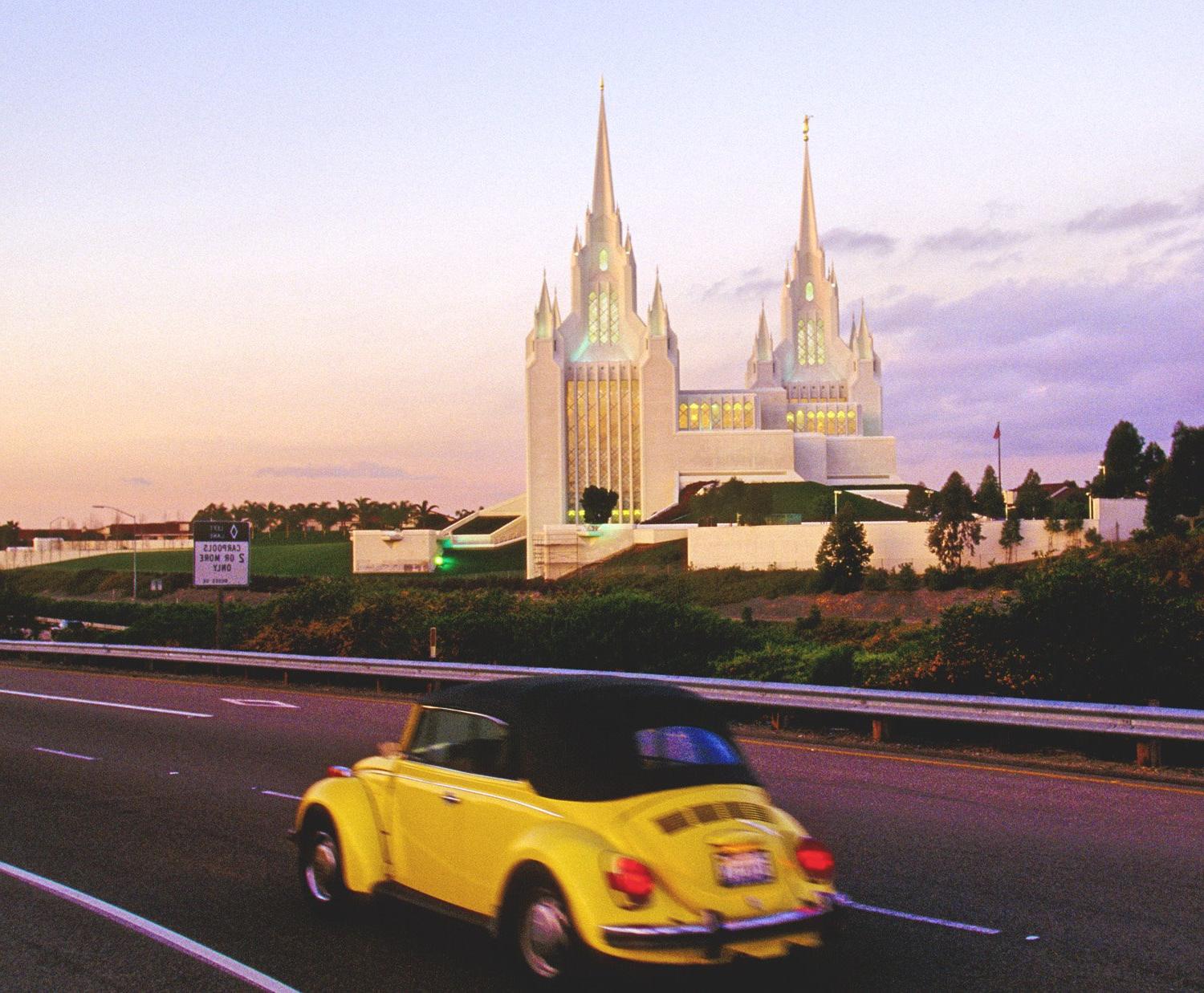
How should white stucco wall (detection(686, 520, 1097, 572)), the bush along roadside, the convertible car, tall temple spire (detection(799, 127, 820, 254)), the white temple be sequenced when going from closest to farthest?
the convertible car < the bush along roadside < white stucco wall (detection(686, 520, 1097, 572)) < the white temple < tall temple spire (detection(799, 127, 820, 254))

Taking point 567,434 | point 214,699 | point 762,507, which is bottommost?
point 214,699

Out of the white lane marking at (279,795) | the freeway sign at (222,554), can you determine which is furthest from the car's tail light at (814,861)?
the freeway sign at (222,554)

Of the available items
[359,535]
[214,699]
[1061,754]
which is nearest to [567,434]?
[359,535]

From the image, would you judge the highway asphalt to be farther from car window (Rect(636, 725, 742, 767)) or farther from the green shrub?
the green shrub

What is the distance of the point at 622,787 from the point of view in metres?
5.90

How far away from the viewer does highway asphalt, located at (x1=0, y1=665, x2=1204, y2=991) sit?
6.32m

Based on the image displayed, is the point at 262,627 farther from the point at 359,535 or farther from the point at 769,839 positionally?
the point at 359,535

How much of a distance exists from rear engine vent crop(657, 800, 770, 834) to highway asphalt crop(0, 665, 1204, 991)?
0.66 meters

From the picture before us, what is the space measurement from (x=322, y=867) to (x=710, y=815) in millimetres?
2778

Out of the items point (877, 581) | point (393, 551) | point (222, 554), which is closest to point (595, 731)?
point (222, 554)

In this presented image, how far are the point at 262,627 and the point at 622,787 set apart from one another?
23.9m

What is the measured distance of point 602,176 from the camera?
12450 cm

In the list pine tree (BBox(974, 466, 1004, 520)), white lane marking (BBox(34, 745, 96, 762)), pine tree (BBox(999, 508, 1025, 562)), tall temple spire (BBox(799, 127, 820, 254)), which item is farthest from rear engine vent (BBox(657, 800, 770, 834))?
tall temple spire (BBox(799, 127, 820, 254))

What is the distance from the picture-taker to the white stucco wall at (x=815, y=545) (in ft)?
224
